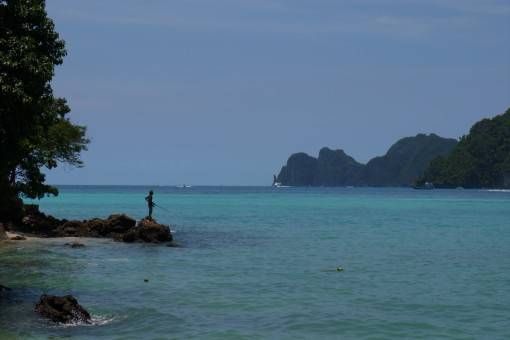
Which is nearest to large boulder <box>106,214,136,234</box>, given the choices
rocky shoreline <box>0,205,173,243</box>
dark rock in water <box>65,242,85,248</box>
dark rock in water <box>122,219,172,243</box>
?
rocky shoreline <box>0,205,173,243</box>

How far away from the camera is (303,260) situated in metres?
34.1

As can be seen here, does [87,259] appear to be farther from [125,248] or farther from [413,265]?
[413,265]

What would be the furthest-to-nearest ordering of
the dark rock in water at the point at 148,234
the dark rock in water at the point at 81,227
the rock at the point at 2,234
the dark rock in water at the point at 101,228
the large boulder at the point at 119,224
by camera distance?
the large boulder at the point at 119,224
the dark rock in water at the point at 101,228
the dark rock in water at the point at 81,227
the dark rock in water at the point at 148,234
the rock at the point at 2,234

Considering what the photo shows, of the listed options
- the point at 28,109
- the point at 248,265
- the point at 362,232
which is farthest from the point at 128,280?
the point at 362,232

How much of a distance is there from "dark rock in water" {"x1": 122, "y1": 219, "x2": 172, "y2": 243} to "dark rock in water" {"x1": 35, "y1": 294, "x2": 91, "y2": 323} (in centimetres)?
2320

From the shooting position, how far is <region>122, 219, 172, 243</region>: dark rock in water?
4244cm

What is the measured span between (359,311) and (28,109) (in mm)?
10927

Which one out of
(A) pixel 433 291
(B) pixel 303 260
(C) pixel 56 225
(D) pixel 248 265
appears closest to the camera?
(A) pixel 433 291

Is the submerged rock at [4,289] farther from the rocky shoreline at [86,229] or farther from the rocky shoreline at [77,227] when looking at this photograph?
the rocky shoreline at [77,227]

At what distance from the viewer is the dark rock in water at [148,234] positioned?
139 ft

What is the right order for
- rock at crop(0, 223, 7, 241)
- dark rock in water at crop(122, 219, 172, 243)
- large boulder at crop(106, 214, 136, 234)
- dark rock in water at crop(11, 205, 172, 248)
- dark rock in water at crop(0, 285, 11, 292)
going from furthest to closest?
large boulder at crop(106, 214, 136, 234)
dark rock in water at crop(11, 205, 172, 248)
dark rock in water at crop(122, 219, 172, 243)
rock at crop(0, 223, 7, 241)
dark rock in water at crop(0, 285, 11, 292)

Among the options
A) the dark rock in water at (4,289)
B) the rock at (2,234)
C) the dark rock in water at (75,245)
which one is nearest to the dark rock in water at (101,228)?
the rock at (2,234)

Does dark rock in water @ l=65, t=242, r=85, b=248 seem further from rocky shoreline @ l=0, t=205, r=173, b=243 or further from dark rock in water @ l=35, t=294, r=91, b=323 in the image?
dark rock in water @ l=35, t=294, r=91, b=323

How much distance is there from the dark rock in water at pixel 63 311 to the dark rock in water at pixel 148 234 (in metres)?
23.2
